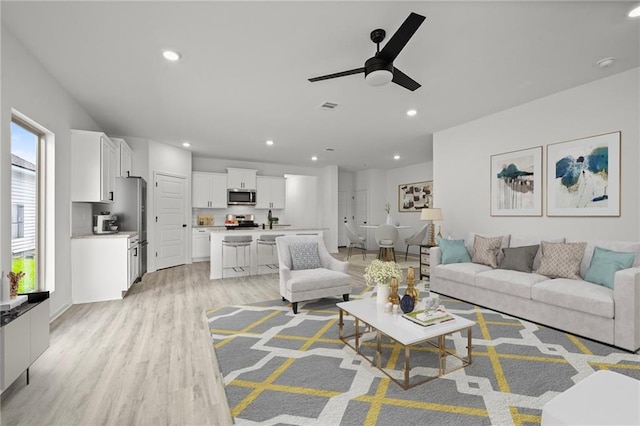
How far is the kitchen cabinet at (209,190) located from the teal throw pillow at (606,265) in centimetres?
722

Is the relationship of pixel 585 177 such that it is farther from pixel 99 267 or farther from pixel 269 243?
pixel 99 267

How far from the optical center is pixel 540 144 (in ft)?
13.0

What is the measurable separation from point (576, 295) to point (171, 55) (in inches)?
176

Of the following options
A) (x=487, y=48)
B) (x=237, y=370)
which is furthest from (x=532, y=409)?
(x=487, y=48)

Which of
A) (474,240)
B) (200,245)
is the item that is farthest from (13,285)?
(200,245)

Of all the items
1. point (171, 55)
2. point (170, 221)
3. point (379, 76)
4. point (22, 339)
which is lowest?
point (22, 339)

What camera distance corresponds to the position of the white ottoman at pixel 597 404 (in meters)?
1.17

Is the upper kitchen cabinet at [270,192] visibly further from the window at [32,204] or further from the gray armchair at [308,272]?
the window at [32,204]

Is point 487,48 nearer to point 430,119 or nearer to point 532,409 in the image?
point 430,119

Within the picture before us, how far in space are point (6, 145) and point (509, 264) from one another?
5.27m

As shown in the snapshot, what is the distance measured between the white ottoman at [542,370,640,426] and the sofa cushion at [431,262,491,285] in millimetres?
2400

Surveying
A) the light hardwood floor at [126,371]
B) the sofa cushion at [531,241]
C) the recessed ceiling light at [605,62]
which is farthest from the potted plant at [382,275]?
the recessed ceiling light at [605,62]

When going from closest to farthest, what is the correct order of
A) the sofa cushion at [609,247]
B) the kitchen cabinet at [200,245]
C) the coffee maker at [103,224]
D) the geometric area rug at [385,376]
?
1. the geometric area rug at [385,376]
2. the sofa cushion at [609,247]
3. the coffee maker at [103,224]
4. the kitchen cabinet at [200,245]

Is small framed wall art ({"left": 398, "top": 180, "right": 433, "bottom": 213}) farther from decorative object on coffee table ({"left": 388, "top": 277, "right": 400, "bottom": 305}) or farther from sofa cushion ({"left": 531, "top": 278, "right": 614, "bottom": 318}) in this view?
decorative object on coffee table ({"left": 388, "top": 277, "right": 400, "bottom": 305})
